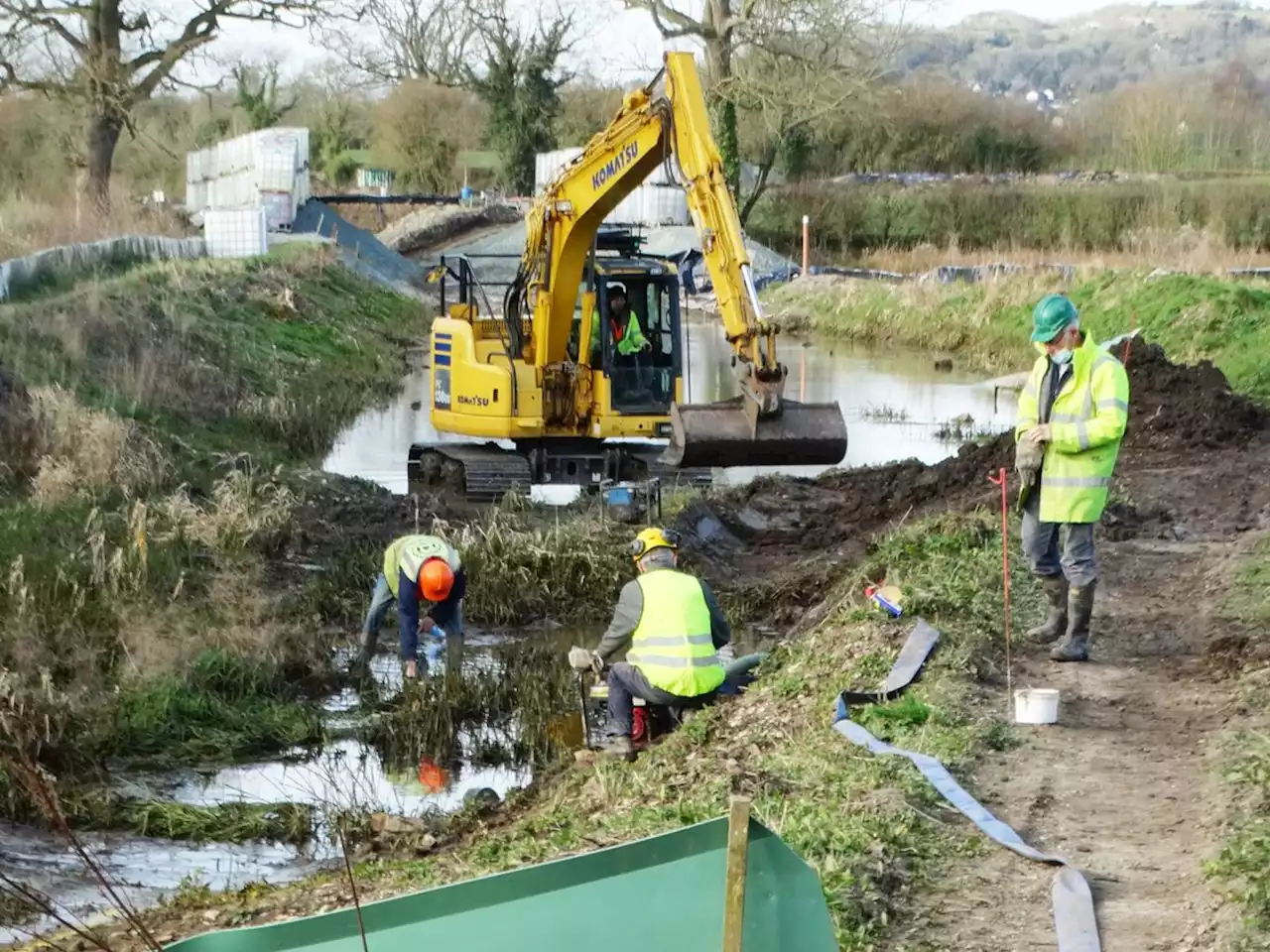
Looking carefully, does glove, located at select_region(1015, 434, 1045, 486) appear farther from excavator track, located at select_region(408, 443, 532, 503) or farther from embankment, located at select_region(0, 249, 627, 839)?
excavator track, located at select_region(408, 443, 532, 503)

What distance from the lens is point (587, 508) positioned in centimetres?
1481

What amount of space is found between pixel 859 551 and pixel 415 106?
165 feet

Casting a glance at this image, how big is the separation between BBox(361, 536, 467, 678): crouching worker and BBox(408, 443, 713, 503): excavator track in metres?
4.94

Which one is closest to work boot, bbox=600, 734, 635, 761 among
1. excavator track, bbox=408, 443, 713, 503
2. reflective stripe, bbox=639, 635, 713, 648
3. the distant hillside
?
reflective stripe, bbox=639, 635, 713, 648

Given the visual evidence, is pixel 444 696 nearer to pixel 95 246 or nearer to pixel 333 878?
pixel 333 878

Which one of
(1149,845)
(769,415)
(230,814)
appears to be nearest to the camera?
(1149,845)

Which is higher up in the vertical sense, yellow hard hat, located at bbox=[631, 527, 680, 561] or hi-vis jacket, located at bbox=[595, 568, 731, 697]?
yellow hard hat, located at bbox=[631, 527, 680, 561]

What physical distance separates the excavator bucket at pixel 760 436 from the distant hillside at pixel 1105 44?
148646 mm

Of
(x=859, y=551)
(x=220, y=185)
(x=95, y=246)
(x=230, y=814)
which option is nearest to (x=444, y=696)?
(x=230, y=814)

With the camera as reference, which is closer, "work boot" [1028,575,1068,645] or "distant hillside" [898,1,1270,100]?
"work boot" [1028,575,1068,645]

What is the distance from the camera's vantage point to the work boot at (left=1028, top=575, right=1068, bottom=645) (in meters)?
8.75

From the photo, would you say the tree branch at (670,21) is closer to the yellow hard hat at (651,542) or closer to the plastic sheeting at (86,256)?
the plastic sheeting at (86,256)

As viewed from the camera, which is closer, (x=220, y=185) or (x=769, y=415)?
(x=769, y=415)

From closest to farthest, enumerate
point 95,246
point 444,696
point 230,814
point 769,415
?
point 230,814 → point 444,696 → point 769,415 → point 95,246
